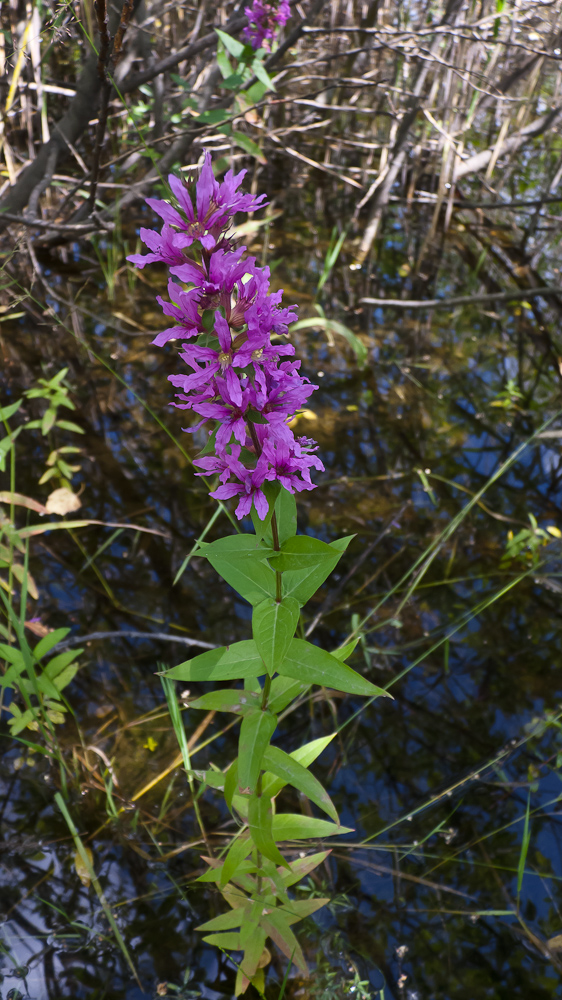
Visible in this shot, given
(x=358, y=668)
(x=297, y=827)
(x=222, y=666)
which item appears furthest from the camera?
(x=358, y=668)

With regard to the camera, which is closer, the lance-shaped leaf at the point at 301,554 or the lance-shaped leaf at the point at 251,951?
the lance-shaped leaf at the point at 301,554

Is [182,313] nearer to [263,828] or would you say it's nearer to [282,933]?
[263,828]

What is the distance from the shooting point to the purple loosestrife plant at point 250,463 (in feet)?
3.61

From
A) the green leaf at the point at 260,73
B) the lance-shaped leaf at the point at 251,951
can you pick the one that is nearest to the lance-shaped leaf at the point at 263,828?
the lance-shaped leaf at the point at 251,951

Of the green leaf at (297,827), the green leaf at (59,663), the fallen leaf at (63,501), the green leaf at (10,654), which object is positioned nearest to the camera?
the green leaf at (297,827)

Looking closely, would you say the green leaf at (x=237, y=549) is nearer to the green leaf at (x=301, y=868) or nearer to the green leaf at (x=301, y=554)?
the green leaf at (x=301, y=554)

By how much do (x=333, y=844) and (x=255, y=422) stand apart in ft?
4.72

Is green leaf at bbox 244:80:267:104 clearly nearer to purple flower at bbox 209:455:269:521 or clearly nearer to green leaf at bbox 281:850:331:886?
purple flower at bbox 209:455:269:521

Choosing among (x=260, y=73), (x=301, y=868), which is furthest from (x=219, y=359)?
(x=260, y=73)

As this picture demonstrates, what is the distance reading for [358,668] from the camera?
2.37 meters

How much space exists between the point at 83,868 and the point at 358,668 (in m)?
1.11

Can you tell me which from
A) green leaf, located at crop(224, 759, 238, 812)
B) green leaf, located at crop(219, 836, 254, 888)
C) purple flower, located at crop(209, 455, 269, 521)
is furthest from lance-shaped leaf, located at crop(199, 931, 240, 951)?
purple flower, located at crop(209, 455, 269, 521)

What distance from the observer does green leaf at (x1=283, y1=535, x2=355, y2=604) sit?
1.31 meters

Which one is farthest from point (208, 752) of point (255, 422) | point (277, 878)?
point (255, 422)
